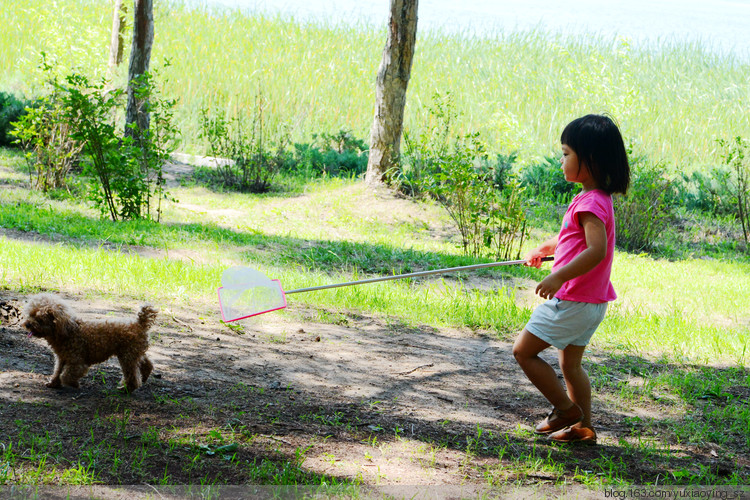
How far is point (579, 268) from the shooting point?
3150mm

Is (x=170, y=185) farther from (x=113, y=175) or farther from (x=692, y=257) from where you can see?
(x=692, y=257)

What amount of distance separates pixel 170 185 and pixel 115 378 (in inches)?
314

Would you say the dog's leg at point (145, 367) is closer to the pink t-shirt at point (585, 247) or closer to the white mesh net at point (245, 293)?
the white mesh net at point (245, 293)

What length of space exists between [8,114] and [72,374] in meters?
10.6

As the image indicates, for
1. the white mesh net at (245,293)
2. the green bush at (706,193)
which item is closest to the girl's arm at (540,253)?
the white mesh net at (245,293)

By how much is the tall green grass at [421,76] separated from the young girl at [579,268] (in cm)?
975

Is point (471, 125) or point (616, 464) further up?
point (471, 125)

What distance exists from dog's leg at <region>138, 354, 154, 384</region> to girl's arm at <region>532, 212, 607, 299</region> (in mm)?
1980

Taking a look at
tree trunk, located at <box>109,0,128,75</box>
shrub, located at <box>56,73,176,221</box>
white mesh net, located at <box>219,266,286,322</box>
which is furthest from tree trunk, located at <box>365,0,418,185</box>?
white mesh net, located at <box>219,266,286,322</box>

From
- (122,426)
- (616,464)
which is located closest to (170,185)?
(122,426)

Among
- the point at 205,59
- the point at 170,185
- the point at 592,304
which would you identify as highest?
the point at 205,59

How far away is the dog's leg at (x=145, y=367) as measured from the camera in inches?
139

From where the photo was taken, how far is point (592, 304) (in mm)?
3285

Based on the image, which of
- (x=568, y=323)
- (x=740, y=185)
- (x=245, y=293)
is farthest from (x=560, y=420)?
(x=740, y=185)
